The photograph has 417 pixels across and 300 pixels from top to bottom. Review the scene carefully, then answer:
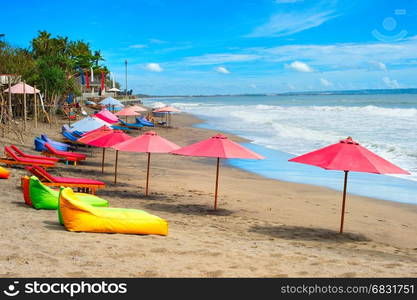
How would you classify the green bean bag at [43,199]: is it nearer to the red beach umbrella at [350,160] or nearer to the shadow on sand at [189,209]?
the shadow on sand at [189,209]

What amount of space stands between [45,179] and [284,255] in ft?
18.0

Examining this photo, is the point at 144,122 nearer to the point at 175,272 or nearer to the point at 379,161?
the point at 379,161

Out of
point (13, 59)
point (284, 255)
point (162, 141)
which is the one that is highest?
point (13, 59)

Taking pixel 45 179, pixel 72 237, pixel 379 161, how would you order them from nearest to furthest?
pixel 72 237
pixel 379 161
pixel 45 179

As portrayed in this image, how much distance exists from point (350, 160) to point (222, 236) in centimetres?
246

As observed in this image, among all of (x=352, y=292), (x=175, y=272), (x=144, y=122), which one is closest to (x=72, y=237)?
(x=175, y=272)

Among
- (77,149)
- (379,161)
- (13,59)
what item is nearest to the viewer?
(379,161)

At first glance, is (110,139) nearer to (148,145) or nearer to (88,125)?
(148,145)

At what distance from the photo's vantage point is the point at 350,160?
7.43 meters

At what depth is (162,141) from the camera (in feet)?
33.2

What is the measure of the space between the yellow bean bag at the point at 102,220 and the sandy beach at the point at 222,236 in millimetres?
164

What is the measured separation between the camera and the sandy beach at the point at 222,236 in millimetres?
5043

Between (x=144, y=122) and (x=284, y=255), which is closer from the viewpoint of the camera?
(x=284, y=255)

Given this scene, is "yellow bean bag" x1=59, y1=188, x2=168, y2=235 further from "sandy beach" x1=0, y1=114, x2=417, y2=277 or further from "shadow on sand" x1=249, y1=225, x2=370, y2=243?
"shadow on sand" x1=249, y1=225, x2=370, y2=243
